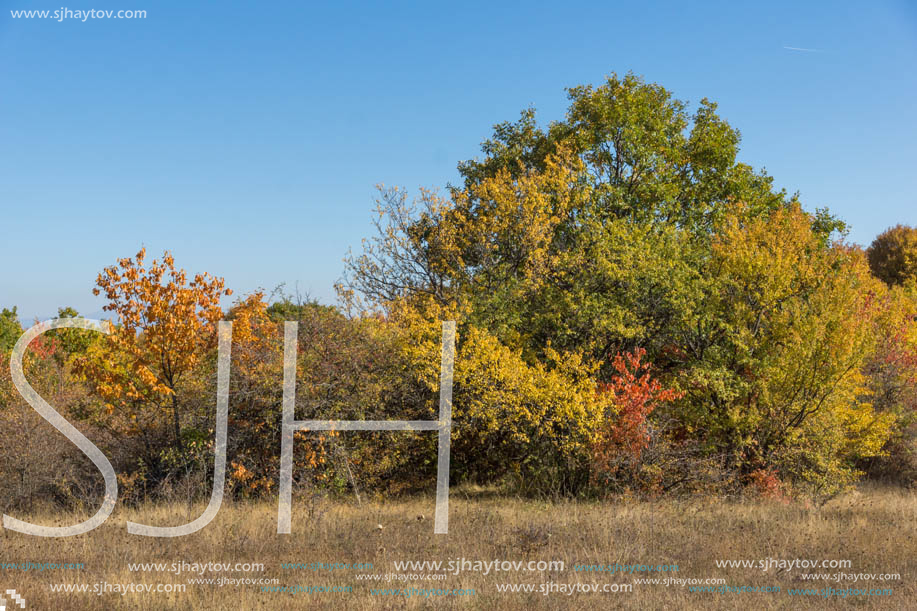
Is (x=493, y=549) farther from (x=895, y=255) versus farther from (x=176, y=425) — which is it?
(x=895, y=255)

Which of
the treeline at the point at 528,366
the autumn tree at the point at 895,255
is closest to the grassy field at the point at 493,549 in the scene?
the treeline at the point at 528,366

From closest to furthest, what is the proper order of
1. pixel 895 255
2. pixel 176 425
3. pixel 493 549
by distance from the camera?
pixel 493 549 → pixel 176 425 → pixel 895 255

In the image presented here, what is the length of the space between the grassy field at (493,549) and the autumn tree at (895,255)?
152 ft

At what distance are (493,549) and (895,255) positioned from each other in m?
55.0

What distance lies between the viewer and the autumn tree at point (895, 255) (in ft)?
166

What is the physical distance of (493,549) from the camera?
9297mm

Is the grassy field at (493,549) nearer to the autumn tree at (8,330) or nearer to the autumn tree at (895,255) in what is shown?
the autumn tree at (8,330)

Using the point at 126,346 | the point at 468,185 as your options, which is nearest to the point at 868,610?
the point at 126,346

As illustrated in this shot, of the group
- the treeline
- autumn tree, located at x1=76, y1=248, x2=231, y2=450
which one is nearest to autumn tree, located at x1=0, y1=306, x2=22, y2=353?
the treeline

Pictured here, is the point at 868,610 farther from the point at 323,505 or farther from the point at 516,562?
the point at 323,505

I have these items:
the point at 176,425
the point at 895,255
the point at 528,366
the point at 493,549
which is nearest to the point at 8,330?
the point at 176,425

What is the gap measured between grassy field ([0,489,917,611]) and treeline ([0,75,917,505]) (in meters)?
1.78

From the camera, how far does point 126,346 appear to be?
1303 cm

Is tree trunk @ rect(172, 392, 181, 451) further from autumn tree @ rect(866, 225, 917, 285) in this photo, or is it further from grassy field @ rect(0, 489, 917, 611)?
autumn tree @ rect(866, 225, 917, 285)
